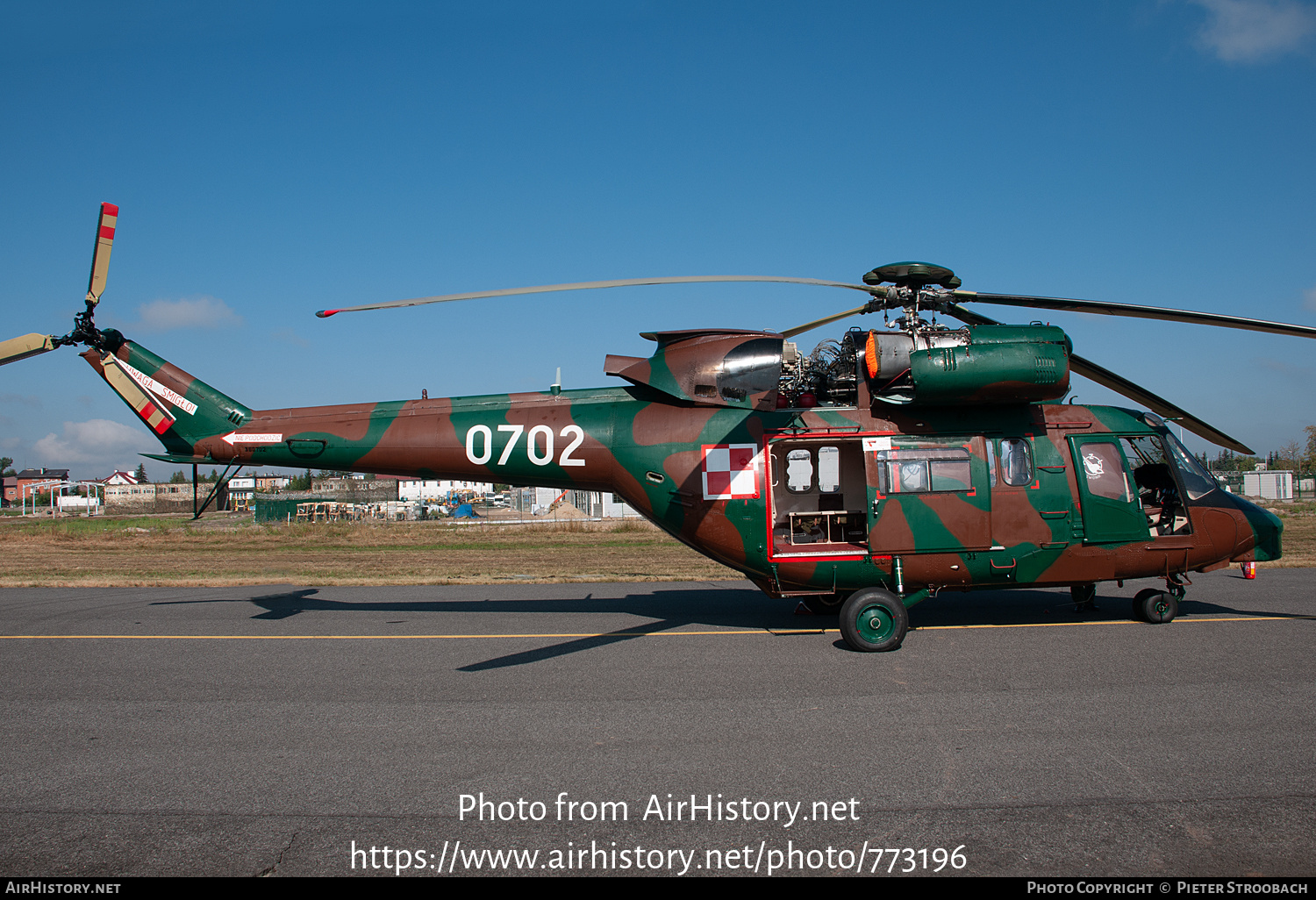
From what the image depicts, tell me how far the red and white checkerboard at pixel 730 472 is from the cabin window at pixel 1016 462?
10.0 ft

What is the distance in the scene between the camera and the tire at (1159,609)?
9.83 meters

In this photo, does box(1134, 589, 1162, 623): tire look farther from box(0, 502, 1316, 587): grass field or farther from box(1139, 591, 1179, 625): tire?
box(0, 502, 1316, 587): grass field

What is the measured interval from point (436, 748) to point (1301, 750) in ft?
20.2

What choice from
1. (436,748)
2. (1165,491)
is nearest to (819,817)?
(436,748)

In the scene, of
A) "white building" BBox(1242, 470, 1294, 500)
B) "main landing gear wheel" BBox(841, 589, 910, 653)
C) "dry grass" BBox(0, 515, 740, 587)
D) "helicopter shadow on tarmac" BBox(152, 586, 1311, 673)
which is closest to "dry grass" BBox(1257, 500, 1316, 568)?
"helicopter shadow on tarmac" BBox(152, 586, 1311, 673)

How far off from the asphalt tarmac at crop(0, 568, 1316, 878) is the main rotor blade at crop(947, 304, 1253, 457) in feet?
7.70

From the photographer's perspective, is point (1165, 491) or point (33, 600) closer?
point (1165, 491)

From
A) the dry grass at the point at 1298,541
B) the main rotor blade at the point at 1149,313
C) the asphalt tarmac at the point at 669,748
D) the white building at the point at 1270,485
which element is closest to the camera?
the asphalt tarmac at the point at 669,748

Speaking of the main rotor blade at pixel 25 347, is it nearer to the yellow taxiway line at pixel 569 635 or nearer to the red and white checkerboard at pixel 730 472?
the yellow taxiway line at pixel 569 635

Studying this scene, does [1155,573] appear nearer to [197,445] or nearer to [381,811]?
[381,811]

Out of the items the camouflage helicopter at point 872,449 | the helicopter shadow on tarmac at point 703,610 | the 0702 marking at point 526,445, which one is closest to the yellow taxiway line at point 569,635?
the helicopter shadow on tarmac at point 703,610

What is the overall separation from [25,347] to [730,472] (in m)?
9.36

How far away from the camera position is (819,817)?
4.55 metres

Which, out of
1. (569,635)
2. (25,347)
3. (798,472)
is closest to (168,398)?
(25,347)
